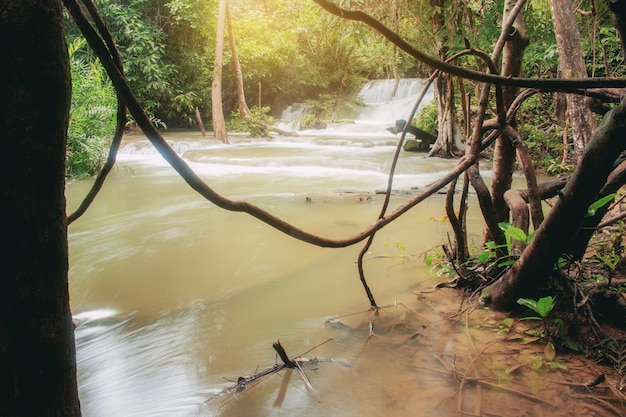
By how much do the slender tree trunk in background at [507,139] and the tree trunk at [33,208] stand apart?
2270 mm

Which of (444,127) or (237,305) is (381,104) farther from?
(237,305)

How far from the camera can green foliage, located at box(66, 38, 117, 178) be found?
623 centimetres

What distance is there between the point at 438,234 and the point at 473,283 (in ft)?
5.27

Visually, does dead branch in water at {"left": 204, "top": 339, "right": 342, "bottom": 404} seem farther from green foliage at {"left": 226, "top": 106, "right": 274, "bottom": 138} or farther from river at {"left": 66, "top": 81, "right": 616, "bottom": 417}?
green foliage at {"left": 226, "top": 106, "right": 274, "bottom": 138}

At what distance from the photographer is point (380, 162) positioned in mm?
9102

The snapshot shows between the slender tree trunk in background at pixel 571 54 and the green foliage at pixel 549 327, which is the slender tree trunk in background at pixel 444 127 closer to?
the slender tree trunk in background at pixel 571 54

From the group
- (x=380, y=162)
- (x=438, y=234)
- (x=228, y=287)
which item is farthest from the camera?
(x=380, y=162)

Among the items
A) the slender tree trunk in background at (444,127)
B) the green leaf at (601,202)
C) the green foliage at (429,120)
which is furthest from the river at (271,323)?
the green foliage at (429,120)

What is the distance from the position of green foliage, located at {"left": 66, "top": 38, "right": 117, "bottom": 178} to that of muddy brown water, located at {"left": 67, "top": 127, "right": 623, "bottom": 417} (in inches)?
84.6

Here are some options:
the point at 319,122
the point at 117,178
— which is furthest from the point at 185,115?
the point at 117,178

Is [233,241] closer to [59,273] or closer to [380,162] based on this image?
[59,273]

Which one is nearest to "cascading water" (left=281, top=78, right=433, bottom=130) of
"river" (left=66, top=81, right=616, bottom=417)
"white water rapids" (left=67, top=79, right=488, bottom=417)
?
"white water rapids" (left=67, top=79, right=488, bottom=417)

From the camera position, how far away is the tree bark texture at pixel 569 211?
4.61 feet

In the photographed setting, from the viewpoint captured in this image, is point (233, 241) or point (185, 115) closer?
point (233, 241)
